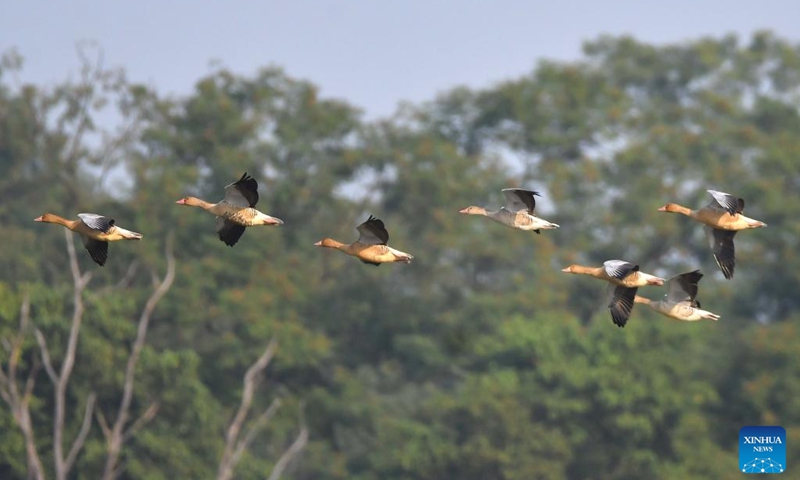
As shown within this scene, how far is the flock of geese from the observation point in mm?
19250

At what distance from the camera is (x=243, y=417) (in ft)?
144

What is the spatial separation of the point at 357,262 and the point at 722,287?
463 inches

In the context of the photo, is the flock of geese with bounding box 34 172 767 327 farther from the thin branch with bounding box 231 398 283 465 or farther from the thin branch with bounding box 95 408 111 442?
the thin branch with bounding box 231 398 283 465

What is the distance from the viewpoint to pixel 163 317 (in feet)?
157

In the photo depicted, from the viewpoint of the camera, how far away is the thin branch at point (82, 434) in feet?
133

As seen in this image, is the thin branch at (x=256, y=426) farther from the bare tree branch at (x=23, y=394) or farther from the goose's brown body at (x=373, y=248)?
the goose's brown body at (x=373, y=248)

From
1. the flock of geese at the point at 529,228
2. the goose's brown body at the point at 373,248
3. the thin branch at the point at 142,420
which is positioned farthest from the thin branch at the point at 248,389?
the goose's brown body at the point at 373,248

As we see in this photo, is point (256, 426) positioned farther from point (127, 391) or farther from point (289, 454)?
point (127, 391)

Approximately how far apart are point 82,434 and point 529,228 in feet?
74.3

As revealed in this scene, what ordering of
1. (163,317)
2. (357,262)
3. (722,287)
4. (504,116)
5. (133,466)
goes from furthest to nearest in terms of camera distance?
(504,116) < (722,287) < (357,262) < (163,317) < (133,466)

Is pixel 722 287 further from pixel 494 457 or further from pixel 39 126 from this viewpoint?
pixel 39 126

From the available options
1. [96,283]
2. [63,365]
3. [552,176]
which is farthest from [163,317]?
[552,176]

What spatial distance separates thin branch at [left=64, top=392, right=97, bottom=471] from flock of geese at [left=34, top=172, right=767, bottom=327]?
69.8ft

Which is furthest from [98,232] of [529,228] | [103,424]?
[103,424]
